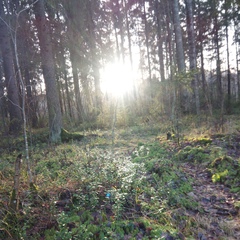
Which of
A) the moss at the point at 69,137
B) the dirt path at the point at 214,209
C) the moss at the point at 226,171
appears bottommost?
the dirt path at the point at 214,209

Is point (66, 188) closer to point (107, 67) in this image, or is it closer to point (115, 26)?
point (107, 67)

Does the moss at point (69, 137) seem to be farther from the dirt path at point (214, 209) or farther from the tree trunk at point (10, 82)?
the dirt path at point (214, 209)

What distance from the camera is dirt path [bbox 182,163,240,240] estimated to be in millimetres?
2008

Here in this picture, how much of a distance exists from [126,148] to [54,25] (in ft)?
19.8

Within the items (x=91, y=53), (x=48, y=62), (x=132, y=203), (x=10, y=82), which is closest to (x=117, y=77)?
(x=91, y=53)

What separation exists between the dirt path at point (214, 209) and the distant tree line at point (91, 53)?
107 inches

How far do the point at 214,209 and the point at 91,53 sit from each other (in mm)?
10536

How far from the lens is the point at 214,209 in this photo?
8.16ft

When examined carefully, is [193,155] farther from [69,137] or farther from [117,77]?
[117,77]

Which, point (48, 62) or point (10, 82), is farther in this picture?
point (10, 82)

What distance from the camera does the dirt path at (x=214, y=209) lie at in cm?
201

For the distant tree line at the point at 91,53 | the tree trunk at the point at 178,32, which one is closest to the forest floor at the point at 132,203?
the distant tree line at the point at 91,53

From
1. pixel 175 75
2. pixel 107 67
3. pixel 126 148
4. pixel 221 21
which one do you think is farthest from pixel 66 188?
pixel 221 21

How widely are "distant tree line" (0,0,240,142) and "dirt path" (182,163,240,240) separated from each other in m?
2.71
